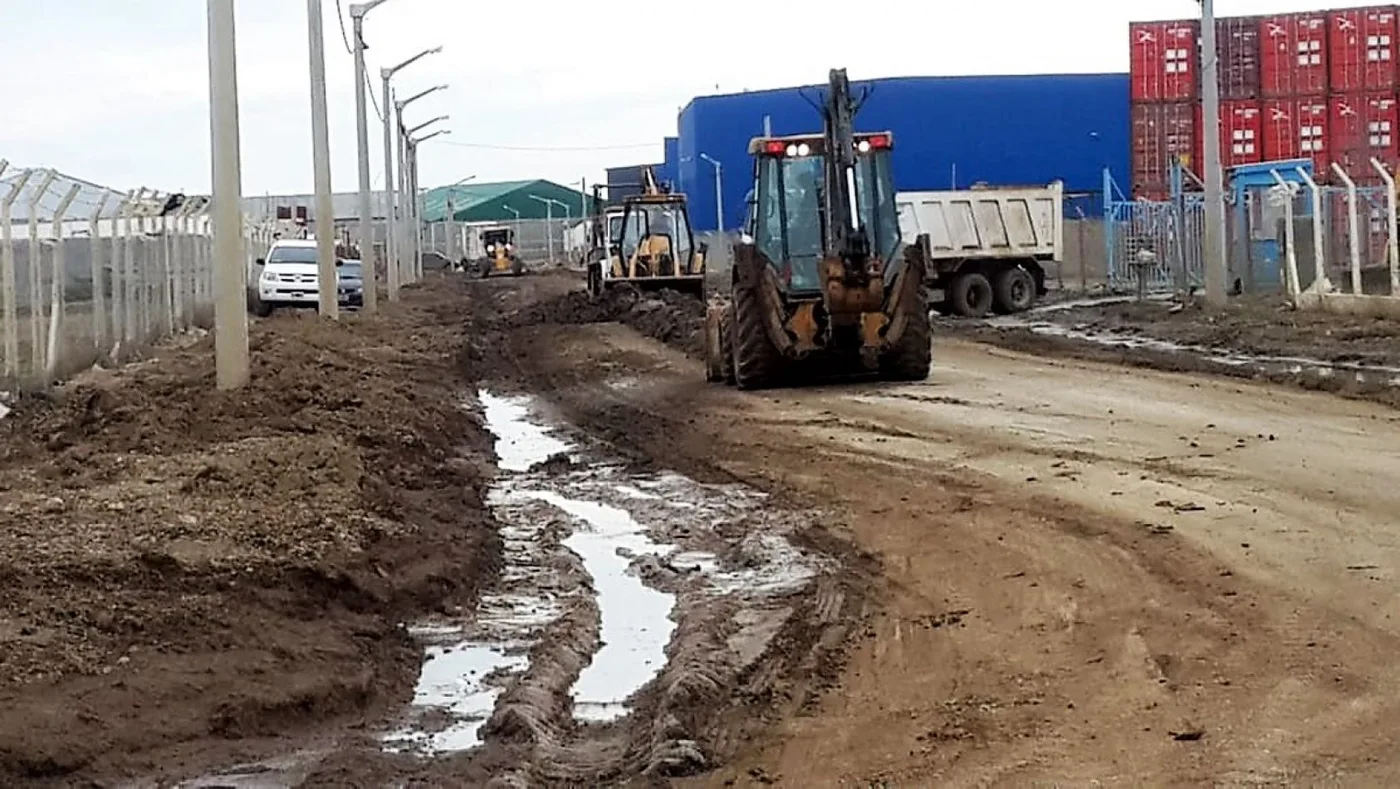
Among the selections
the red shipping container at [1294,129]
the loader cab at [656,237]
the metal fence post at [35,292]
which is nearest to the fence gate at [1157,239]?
the red shipping container at [1294,129]

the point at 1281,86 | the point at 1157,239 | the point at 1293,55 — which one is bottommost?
the point at 1157,239

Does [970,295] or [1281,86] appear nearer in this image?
[970,295]

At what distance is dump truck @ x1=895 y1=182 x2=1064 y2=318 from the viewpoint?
3844cm

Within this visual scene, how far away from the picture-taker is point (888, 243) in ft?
71.5

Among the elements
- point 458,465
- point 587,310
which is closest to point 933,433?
point 458,465

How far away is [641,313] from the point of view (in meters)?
37.1

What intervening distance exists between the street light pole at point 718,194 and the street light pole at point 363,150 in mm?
26392

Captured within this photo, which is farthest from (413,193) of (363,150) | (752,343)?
(752,343)

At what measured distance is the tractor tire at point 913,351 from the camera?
21.4 meters

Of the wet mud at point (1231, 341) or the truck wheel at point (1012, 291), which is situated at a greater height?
the truck wheel at point (1012, 291)

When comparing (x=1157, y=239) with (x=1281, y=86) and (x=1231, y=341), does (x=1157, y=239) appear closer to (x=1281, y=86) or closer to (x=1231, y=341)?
(x=1281, y=86)

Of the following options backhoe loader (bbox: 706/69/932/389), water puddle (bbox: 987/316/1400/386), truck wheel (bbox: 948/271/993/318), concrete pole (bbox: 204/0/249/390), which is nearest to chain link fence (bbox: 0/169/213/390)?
concrete pole (bbox: 204/0/249/390)

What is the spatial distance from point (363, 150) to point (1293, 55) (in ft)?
75.6

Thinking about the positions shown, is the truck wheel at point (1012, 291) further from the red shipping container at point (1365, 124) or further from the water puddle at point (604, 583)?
the water puddle at point (604, 583)
